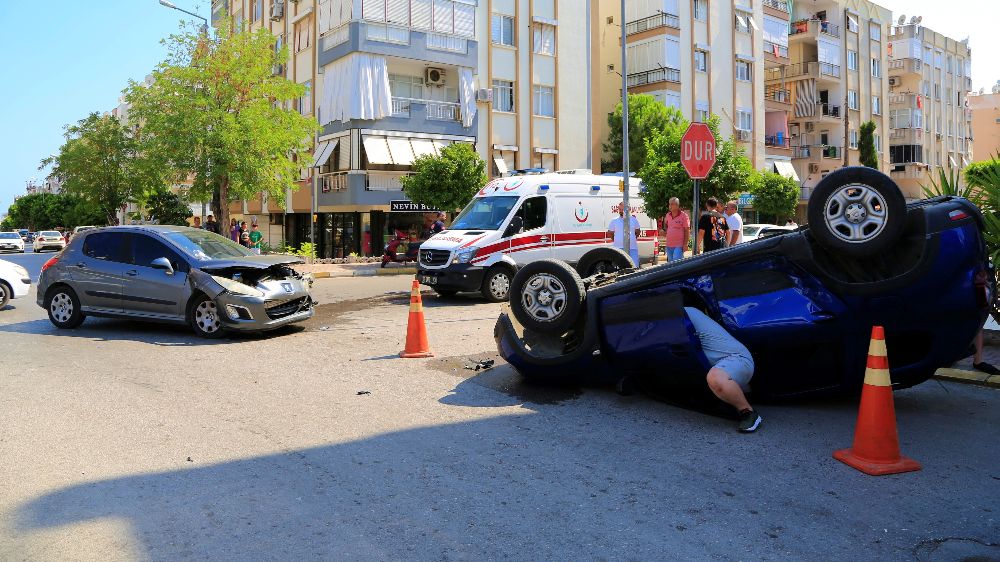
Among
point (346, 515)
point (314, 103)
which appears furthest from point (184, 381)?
point (314, 103)

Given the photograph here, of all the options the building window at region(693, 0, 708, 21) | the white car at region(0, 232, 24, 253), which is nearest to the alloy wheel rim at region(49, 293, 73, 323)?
the building window at region(693, 0, 708, 21)

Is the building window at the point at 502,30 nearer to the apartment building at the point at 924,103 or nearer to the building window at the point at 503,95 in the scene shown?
the building window at the point at 503,95

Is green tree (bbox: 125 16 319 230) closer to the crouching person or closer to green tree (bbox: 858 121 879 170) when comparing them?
the crouching person

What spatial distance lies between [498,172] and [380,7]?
29.5 ft

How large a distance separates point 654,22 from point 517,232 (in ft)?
103

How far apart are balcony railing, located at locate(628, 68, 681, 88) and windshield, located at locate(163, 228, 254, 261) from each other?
3479 cm

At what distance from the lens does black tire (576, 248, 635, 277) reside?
9.54 m

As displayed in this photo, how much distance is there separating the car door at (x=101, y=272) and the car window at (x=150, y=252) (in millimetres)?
244

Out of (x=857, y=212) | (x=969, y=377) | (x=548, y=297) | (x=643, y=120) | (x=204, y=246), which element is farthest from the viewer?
(x=643, y=120)

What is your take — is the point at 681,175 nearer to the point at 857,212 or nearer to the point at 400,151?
the point at 400,151

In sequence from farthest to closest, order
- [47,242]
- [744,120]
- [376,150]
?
[47,242], [744,120], [376,150]

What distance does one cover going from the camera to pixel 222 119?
88.4ft

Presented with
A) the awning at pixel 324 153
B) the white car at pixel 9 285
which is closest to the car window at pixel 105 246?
the white car at pixel 9 285

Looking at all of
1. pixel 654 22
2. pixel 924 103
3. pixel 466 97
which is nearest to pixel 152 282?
pixel 466 97
